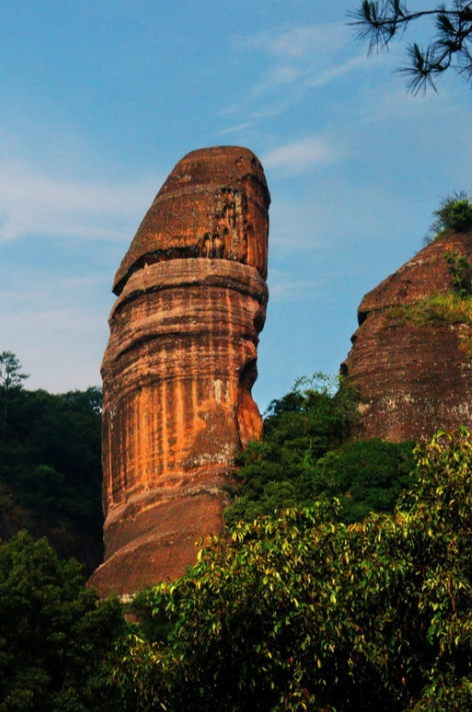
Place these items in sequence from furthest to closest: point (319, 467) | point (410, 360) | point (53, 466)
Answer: point (53, 466)
point (410, 360)
point (319, 467)

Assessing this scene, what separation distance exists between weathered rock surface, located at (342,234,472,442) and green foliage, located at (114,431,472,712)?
17066 millimetres

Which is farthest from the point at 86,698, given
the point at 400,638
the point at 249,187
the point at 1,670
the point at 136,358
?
the point at 249,187

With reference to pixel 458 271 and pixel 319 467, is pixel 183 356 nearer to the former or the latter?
pixel 319 467

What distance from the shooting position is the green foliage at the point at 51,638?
22.0m

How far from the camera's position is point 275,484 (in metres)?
32.2

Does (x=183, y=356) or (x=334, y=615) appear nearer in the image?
(x=334, y=615)

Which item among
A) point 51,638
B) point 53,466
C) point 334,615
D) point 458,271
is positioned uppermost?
point 458,271

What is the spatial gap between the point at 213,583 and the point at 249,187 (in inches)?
800

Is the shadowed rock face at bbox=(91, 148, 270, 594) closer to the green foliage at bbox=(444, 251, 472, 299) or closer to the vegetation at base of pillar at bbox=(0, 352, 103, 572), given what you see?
the green foliage at bbox=(444, 251, 472, 299)

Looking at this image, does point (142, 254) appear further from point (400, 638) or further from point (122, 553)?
point (400, 638)

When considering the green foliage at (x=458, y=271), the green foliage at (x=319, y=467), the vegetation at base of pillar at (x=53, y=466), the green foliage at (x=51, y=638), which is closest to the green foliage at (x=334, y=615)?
the green foliage at (x=51, y=638)

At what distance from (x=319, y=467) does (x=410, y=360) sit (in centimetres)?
466

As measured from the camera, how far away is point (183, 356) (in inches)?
1378

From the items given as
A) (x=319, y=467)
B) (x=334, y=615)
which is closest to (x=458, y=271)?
(x=319, y=467)
